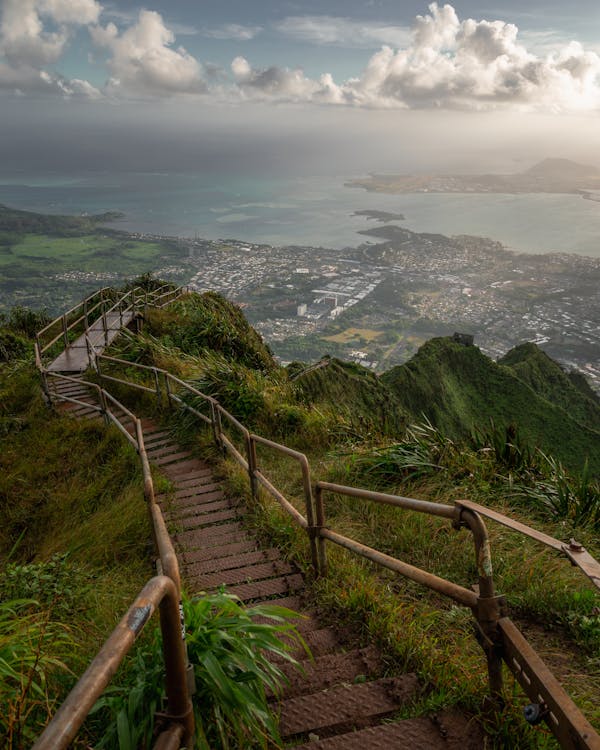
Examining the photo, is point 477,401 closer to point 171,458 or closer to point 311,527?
point 171,458

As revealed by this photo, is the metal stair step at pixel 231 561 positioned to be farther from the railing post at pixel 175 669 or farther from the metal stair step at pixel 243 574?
the railing post at pixel 175 669

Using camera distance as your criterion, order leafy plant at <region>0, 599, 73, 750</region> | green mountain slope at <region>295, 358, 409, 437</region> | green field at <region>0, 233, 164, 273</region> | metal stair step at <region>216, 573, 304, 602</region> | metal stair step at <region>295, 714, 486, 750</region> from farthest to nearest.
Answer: green field at <region>0, 233, 164, 273</region>, green mountain slope at <region>295, 358, 409, 437</region>, metal stair step at <region>216, 573, 304, 602</region>, metal stair step at <region>295, 714, 486, 750</region>, leafy plant at <region>0, 599, 73, 750</region>

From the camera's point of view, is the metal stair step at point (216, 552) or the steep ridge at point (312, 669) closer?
the steep ridge at point (312, 669)

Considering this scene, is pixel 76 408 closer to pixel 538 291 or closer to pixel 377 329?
pixel 377 329

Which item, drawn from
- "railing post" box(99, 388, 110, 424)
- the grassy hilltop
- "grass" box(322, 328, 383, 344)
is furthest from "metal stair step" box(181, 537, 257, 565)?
"grass" box(322, 328, 383, 344)

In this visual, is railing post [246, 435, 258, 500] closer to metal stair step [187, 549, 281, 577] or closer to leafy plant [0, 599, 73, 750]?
metal stair step [187, 549, 281, 577]

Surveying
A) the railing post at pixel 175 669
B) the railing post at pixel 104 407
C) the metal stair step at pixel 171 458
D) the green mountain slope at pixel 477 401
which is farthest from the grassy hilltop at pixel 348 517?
the green mountain slope at pixel 477 401

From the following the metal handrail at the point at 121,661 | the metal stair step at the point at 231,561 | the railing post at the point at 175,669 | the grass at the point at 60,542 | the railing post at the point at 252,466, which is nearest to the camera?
the metal handrail at the point at 121,661

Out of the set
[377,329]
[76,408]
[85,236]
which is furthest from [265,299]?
[76,408]
